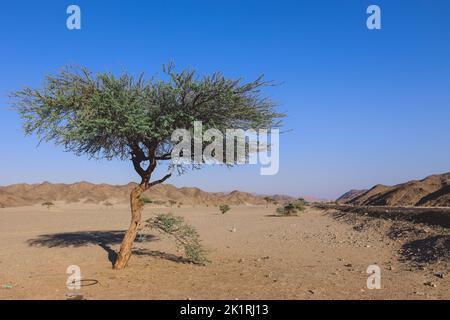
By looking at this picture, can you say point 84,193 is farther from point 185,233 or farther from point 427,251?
point 427,251

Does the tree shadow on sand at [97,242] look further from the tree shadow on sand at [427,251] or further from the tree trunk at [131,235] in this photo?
the tree shadow on sand at [427,251]

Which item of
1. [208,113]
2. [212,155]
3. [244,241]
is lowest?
[244,241]

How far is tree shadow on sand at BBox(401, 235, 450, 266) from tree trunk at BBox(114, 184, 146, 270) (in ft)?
27.2

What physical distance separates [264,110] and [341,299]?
611 centimetres

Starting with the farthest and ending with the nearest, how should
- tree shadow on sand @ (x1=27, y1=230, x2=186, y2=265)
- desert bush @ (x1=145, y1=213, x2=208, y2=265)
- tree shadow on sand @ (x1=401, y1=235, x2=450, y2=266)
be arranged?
tree shadow on sand @ (x1=27, y1=230, x2=186, y2=265), desert bush @ (x1=145, y1=213, x2=208, y2=265), tree shadow on sand @ (x1=401, y1=235, x2=450, y2=266)

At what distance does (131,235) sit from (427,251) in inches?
358

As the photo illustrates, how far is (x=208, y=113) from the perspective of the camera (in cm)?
1245

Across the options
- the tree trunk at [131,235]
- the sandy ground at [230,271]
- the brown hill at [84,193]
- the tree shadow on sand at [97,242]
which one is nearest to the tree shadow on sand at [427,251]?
the sandy ground at [230,271]

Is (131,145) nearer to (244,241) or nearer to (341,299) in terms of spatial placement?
(341,299)

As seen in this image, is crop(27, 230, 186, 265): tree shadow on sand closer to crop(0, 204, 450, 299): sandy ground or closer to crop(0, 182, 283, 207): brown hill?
crop(0, 204, 450, 299): sandy ground

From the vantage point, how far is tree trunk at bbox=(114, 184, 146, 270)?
12.6 meters

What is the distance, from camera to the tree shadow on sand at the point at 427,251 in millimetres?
12258

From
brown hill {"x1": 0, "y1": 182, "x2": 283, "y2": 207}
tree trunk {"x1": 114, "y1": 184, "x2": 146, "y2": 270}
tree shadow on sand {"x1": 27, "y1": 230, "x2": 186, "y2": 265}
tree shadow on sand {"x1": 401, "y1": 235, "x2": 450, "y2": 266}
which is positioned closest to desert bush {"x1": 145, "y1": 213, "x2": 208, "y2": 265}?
tree trunk {"x1": 114, "y1": 184, "x2": 146, "y2": 270}
